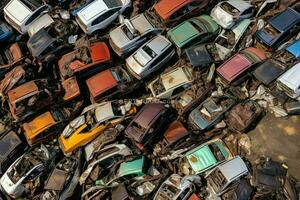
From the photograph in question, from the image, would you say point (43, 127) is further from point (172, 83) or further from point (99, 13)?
point (99, 13)

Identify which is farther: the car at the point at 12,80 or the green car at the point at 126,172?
the car at the point at 12,80

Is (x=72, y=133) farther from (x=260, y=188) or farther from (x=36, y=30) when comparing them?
(x=260, y=188)

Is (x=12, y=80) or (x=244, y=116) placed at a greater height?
(x=12, y=80)

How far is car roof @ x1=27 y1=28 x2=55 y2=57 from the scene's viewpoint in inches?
831

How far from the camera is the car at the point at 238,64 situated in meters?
18.7

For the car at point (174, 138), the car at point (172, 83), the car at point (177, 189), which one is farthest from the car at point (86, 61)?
the car at point (177, 189)

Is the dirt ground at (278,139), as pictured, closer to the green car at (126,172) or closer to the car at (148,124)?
the car at (148,124)

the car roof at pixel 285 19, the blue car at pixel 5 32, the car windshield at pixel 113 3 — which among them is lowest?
the car roof at pixel 285 19

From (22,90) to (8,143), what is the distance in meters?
2.27

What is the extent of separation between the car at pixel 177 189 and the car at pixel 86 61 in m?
6.05

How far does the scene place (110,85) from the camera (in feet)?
64.4

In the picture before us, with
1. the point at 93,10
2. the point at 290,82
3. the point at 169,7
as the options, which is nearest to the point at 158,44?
the point at 169,7

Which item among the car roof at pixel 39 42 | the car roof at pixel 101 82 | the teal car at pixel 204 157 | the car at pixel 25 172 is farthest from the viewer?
the car roof at pixel 39 42

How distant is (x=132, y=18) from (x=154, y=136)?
5.56 metres
